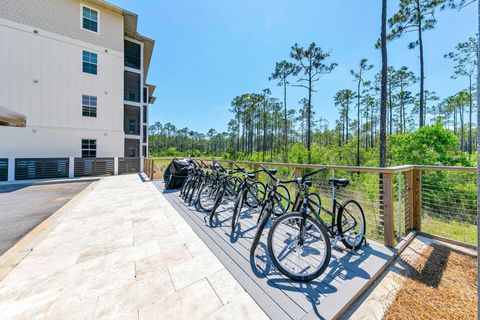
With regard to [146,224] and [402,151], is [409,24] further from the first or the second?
[146,224]

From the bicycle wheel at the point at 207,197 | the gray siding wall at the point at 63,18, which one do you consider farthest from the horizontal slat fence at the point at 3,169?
the bicycle wheel at the point at 207,197

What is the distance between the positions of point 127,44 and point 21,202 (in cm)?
1232

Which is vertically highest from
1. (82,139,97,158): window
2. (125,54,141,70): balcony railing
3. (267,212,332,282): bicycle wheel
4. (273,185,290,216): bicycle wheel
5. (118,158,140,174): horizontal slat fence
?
(125,54,141,70): balcony railing

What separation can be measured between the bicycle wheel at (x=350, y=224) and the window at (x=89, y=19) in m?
15.0

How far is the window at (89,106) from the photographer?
34.1 feet

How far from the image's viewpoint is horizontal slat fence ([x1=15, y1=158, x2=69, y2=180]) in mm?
8234

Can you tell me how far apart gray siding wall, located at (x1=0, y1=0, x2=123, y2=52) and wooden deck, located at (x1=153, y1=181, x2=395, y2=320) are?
13643 mm

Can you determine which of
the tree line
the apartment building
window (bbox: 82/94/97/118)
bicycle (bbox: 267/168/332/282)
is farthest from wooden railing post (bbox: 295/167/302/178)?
window (bbox: 82/94/97/118)

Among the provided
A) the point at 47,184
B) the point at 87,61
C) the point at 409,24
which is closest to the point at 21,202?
the point at 47,184

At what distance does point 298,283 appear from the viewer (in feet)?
5.55

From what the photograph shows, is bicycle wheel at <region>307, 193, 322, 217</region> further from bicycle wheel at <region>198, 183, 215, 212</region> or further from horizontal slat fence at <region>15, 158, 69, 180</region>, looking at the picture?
horizontal slat fence at <region>15, 158, 69, 180</region>

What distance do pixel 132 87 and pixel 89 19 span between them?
159 inches

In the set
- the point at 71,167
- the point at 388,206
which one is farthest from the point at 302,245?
the point at 71,167

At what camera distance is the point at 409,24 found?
8492 millimetres
